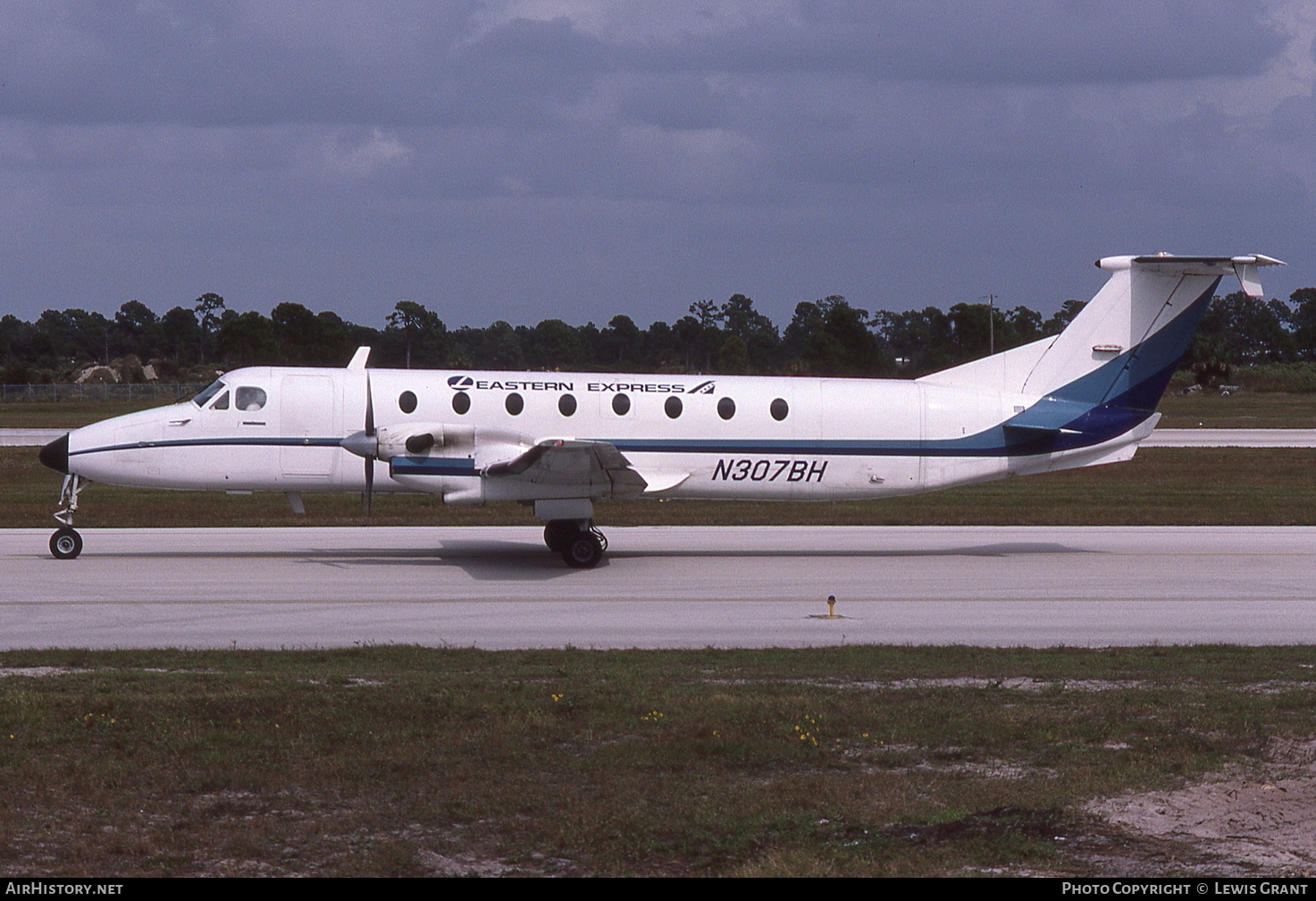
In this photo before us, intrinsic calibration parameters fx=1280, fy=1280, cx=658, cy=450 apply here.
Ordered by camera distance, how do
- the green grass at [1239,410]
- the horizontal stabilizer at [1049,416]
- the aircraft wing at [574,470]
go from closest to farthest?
the aircraft wing at [574,470], the horizontal stabilizer at [1049,416], the green grass at [1239,410]

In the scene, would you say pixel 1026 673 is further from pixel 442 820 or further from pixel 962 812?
pixel 442 820

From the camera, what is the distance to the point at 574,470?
62.1 feet

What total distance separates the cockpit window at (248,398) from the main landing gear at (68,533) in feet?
9.11

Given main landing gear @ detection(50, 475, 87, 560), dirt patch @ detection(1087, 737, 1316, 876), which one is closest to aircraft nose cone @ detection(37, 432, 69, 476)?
main landing gear @ detection(50, 475, 87, 560)

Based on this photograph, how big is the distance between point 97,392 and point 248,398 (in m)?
61.0

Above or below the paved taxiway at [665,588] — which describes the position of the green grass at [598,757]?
below

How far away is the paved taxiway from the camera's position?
572 inches

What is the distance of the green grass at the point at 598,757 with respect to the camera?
6754 mm

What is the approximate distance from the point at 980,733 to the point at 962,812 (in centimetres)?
198

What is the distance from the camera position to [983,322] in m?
48.4

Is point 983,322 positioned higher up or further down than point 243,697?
higher up

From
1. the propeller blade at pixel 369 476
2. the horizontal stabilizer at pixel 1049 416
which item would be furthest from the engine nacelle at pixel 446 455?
the horizontal stabilizer at pixel 1049 416

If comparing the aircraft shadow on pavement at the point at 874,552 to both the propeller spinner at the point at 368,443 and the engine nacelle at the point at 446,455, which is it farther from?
the propeller spinner at the point at 368,443
